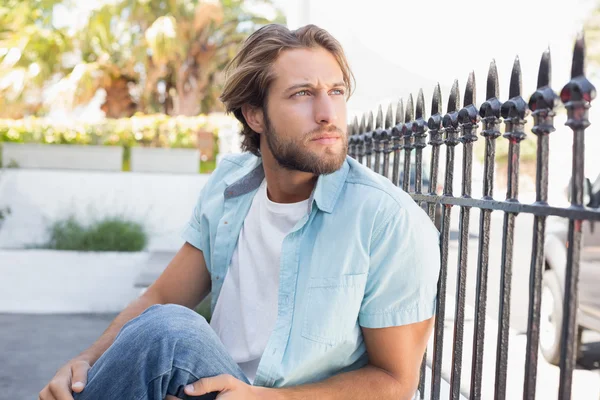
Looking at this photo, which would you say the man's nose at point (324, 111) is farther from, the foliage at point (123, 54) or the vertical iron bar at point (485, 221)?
the foliage at point (123, 54)

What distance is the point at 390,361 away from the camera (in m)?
1.98

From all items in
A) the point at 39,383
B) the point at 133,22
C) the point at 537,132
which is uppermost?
the point at 133,22

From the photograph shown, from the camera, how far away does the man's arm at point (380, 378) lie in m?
1.95

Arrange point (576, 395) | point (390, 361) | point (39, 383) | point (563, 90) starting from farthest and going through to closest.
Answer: point (39, 383) → point (576, 395) → point (390, 361) → point (563, 90)

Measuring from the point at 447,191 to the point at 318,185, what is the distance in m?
0.47

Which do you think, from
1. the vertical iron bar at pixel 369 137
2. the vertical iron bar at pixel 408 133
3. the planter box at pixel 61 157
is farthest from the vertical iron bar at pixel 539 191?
the planter box at pixel 61 157

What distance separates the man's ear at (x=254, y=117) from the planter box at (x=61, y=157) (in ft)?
29.4

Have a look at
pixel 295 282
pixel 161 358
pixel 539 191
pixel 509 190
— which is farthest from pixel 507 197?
pixel 161 358

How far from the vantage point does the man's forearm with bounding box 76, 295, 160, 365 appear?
88.7 inches

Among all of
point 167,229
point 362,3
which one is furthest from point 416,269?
point 167,229

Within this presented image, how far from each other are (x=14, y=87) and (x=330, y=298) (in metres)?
16.4

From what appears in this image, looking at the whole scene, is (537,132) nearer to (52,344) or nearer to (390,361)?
(390,361)

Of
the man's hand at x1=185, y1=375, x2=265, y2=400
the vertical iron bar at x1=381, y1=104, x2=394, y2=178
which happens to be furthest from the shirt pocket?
the vertical iron bar at x1=381, y1=104, x2=394, y2=178

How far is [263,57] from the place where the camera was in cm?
243
